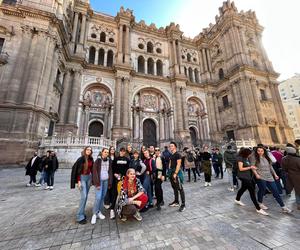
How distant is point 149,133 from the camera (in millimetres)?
21969

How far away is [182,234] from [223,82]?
88.3 ft

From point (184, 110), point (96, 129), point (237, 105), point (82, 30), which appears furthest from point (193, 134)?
point (82, 30)

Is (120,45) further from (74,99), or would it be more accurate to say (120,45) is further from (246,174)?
(246,174)

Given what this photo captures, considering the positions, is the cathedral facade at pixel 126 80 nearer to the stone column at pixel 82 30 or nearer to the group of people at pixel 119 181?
the stone column at pixel 82 30

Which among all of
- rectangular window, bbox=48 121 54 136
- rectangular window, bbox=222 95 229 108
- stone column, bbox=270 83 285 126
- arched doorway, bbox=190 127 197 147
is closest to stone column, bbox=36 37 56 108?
rectangular window, bbox=48 121 54 136

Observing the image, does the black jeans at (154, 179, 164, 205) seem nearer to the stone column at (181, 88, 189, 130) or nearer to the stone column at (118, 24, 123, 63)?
the stone column at (181, 88, 189, 130)

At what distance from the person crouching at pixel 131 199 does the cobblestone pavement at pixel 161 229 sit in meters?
0.23

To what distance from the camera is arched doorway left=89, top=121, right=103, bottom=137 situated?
1934 cm

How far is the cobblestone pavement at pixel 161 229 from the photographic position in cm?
248

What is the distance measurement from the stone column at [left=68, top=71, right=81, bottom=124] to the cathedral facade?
11 cm

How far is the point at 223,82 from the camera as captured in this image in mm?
24953

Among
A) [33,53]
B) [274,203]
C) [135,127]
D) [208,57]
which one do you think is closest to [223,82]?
[208,57]

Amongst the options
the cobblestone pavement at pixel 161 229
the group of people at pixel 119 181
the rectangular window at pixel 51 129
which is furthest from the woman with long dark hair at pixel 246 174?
the rectangular window at pixel 51 129

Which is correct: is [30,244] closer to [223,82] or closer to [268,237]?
[268,237]
